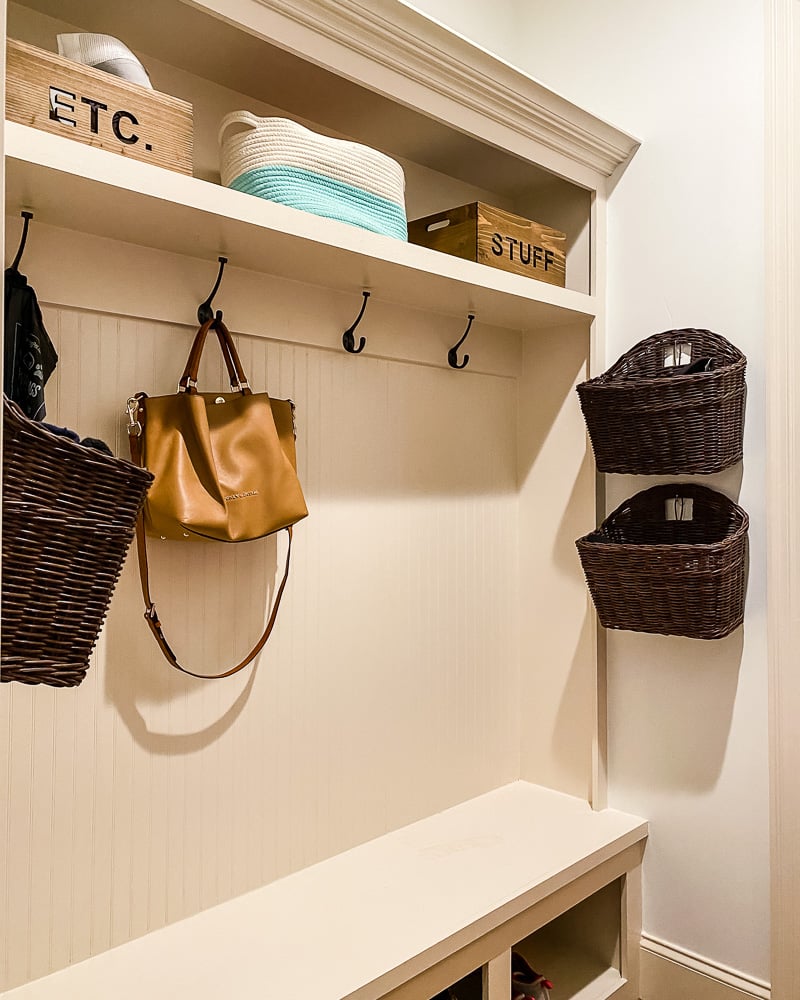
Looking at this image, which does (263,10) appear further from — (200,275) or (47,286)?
(47,286)

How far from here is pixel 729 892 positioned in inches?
72.4

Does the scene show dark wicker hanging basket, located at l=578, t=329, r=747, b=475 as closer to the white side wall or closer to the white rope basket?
the white side wall

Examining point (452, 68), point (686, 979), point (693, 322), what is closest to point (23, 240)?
point (452, 68)

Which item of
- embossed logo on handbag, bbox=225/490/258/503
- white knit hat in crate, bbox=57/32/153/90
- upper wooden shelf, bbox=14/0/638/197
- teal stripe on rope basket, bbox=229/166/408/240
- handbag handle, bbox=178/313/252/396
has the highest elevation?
upper wooden shelf, bbox=14/0/638/197

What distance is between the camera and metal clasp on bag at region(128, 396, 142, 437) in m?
1.40

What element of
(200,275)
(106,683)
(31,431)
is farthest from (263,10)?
(106,683)

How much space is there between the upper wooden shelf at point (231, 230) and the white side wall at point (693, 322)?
0.27m

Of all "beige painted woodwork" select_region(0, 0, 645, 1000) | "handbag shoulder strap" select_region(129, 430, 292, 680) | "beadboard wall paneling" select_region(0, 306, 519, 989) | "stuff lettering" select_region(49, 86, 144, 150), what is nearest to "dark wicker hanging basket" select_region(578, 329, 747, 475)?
"beige painted woodwork" select_region(0, 0, 645, 1000)

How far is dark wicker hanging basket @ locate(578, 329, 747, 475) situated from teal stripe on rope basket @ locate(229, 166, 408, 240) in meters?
0.57

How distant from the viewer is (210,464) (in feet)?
4.60

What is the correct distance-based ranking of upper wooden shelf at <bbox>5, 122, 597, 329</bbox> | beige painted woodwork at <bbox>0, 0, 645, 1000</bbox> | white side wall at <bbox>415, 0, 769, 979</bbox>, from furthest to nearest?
1. white side wall at <bbox>415, 0, 769, 979</bbox>
2. beige painted woodwork at <bbox>0, 0, 645, 1000</bbox>
3. upper wooden shelf at <bbox>5, 122, 597, 329</bbox>

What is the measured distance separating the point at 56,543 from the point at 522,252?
1.19 metres

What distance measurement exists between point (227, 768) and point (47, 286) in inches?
34.5

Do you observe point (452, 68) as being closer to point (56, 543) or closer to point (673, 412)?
point (673, 412)
